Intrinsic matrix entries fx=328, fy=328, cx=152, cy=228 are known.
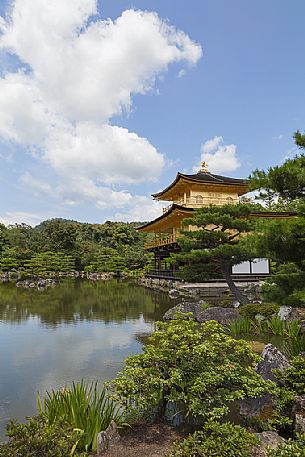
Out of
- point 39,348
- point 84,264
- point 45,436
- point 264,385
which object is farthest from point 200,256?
point 84,264

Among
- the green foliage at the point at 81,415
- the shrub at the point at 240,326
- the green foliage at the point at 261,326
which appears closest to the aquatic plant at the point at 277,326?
the green foliage at the point at 261,326

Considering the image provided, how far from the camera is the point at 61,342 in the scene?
695cm

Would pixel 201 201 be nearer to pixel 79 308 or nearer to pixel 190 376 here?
pixel 79 308

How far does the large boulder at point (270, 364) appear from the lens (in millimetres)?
3732

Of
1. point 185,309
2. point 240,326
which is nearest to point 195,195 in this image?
point 185,309

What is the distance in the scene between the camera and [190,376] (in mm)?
2932

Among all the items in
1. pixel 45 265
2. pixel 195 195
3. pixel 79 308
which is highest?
pixel 195 195

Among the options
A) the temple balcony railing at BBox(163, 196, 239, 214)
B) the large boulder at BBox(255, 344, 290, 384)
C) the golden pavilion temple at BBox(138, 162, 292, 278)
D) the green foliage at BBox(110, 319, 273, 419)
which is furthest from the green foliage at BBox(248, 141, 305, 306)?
the temple balcony railing at BBox(163, 196, 239, 214)

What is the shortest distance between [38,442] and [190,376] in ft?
4.50

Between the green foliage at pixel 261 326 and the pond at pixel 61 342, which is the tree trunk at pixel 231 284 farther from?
the green foliage at pixel 261 326

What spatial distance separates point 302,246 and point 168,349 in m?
2.65

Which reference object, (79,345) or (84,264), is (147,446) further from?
(84,264)

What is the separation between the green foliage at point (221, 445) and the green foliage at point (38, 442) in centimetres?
72

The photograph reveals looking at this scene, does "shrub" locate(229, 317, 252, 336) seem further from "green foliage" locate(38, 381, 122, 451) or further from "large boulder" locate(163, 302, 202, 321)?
"green foliage" locate(38, 381, 122, 451)
